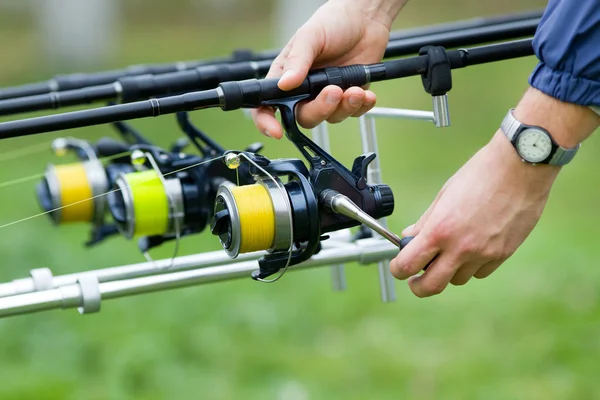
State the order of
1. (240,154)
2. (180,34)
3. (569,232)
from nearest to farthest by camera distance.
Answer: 1. (240,154)
2. (569,232)
3. (180,34)

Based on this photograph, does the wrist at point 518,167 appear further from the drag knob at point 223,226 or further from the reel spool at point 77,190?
the reel spool at point 77,190

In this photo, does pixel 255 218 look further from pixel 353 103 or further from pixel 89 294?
pixel 89 294

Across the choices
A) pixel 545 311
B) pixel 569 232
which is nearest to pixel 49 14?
pixel 569 232

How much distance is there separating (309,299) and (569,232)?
152 cm

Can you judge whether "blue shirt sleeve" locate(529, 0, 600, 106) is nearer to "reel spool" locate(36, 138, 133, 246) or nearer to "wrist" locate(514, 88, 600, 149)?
"wrist" locate(514, 88, 600, 149)

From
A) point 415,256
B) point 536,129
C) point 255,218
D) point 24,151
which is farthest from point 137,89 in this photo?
point 24,151

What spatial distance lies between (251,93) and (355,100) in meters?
0.20

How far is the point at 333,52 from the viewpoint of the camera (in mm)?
1981

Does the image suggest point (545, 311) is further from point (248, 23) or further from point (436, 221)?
point (248, 23)

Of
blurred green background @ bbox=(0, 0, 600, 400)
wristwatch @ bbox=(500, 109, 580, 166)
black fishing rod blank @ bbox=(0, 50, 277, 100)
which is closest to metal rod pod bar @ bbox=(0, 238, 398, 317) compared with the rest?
black fishing rod blank @ bbox=(0, 50, 277, 100)

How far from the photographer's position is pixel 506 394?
3.07 metres

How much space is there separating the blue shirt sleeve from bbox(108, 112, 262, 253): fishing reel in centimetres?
88

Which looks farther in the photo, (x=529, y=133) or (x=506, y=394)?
(x=506, y=394)

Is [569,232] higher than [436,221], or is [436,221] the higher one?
[436,221]
